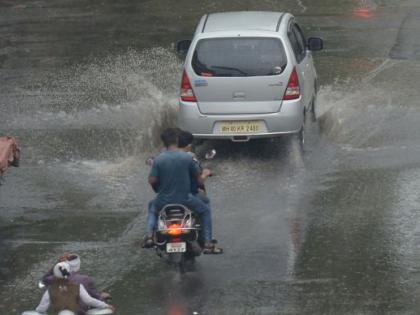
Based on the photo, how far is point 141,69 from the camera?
20.0 m

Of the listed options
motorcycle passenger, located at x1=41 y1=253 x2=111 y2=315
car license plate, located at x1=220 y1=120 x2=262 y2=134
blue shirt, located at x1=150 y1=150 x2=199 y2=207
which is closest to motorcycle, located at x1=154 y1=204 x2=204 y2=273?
blue shirt, located at x1=150 y1=150 x2=199 y2=207

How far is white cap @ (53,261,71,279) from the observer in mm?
8359

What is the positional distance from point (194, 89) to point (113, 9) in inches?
504

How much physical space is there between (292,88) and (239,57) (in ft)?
2.67

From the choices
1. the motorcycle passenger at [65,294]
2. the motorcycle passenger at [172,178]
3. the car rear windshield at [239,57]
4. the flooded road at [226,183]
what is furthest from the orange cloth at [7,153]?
the motorcycle passenger at [65,294]

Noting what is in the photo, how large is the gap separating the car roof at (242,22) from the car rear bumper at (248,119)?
1.13m

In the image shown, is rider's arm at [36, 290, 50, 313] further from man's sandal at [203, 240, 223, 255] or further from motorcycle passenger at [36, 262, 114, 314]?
man's sandal at [203, 240, 223, 255]

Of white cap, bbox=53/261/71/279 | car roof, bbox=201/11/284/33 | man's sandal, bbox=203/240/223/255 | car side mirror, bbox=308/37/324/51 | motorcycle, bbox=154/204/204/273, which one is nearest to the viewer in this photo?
white cap, bbox=53/261/71/279

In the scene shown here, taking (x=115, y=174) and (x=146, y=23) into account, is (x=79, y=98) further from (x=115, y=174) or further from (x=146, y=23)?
(x=146, y=23)

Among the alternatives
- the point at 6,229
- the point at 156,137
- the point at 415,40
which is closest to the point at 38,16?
the point at 415,40

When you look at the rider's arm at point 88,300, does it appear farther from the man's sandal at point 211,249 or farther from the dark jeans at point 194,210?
the man's sandal at point 211,249

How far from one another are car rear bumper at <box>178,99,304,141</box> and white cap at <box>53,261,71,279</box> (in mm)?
6043

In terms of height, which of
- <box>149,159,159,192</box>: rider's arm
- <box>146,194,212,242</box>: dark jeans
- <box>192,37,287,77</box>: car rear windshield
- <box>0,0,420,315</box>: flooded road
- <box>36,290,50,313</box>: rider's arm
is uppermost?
<box>149,159,159,192</box>: rider's arm

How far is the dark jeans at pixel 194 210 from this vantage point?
10109 mm
